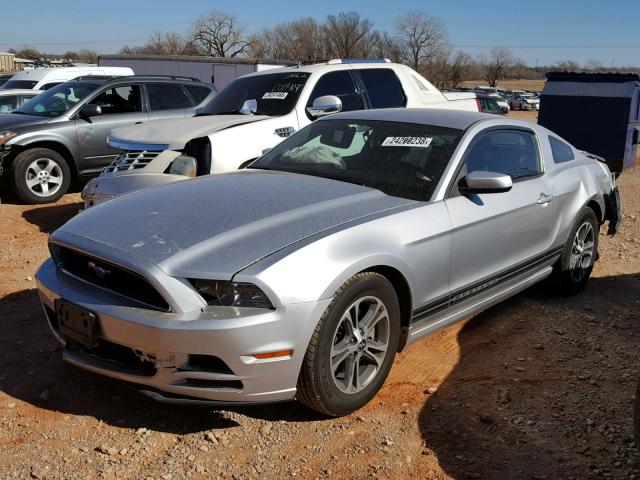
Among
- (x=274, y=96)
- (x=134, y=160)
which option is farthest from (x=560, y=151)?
(x=134, y=160)

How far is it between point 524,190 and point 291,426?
234 cm

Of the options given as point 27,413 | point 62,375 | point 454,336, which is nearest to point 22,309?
point 62,375

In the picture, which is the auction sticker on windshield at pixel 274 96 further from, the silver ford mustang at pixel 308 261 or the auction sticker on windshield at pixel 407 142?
the auction sticker on windshield at pixel 407 142

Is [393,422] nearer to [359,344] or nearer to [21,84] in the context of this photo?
[359,344]

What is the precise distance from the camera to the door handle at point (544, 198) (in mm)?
4676

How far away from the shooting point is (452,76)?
3113 inches

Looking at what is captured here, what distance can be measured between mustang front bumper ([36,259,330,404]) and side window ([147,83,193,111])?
7172 millimetres

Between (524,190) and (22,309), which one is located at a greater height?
(524,190)

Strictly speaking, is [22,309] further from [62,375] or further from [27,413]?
[27,413]

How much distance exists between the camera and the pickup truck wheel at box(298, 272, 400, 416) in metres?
3.14

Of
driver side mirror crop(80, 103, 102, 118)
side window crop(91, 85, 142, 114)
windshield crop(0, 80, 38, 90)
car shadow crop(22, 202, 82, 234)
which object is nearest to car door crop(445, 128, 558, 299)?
car shadow crop(22, 202, 82, 234)

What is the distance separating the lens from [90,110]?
902 centimetres

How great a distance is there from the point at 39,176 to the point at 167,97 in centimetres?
225

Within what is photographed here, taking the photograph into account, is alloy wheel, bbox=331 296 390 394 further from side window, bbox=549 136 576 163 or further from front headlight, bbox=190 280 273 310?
side window, bbox=549 136 576 163
